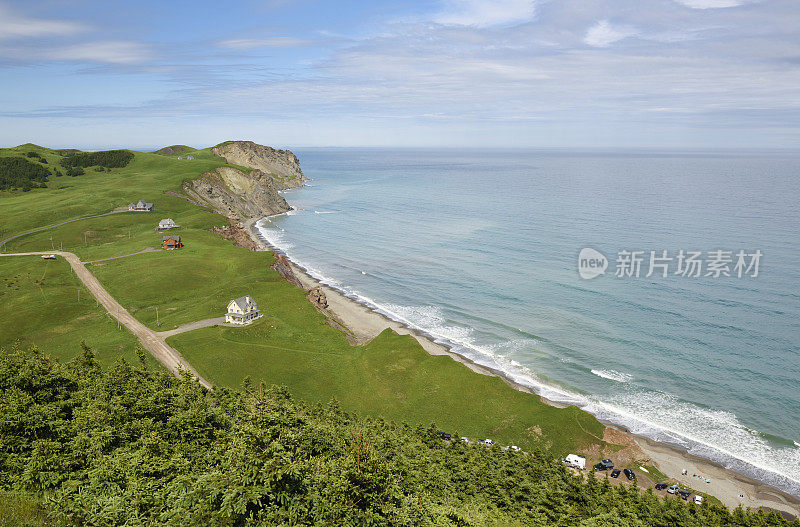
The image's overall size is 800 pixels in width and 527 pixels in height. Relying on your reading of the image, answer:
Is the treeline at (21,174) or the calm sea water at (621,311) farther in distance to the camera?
the treeline at (21,174)

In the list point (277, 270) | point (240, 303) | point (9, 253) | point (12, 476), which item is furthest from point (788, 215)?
point (9, 253)

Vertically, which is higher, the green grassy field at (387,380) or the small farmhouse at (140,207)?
the small farmhouse at (140,207)

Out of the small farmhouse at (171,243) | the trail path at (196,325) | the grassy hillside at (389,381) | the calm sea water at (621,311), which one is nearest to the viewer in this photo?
the grassy hillside at (389,381)

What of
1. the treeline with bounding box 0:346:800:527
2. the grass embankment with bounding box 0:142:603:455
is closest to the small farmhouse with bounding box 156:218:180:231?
the grass embankment with bounding box 0:142:603:455

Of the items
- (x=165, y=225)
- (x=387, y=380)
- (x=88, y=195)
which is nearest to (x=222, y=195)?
(x=88, y=195)

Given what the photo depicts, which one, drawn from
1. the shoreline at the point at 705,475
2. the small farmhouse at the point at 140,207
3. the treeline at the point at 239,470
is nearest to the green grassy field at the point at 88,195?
the small farmhouse at the point at 140,207

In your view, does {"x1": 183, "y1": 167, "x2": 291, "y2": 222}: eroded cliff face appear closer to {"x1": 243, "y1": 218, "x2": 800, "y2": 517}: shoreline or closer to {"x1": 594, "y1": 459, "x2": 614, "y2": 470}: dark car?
{"x1": 243, "y1": 218, "x2": 800, "y2": 517}: shoreline

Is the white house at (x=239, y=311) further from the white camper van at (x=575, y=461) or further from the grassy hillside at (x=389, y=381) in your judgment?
the white camper van at (x=575, y=461)
